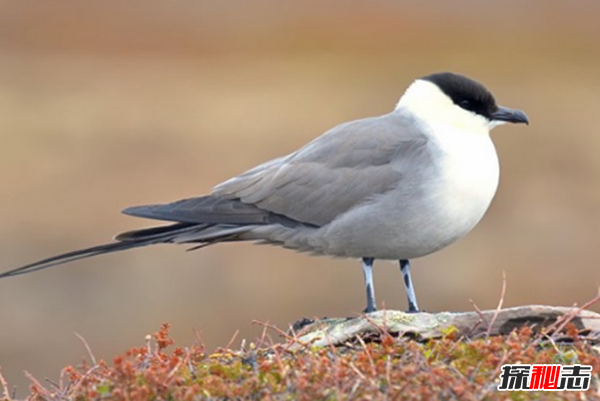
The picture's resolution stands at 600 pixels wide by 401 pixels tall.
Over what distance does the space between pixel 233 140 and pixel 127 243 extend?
40.9ft

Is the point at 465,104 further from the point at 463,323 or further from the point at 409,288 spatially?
the point at 463,323

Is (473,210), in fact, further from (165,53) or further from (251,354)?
(165,53)

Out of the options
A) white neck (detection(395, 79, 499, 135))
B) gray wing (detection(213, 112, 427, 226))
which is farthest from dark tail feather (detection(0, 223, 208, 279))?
white neck (detection(395, 79, 499, 135))

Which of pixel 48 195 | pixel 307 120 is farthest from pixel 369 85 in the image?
pixel 48 195

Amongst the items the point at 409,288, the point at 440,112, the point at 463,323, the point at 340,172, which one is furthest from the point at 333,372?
the point at 440,112

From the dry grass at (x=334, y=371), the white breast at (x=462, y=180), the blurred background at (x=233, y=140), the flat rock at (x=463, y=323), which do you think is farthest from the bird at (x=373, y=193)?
the blurred background at (x=233, y=140)

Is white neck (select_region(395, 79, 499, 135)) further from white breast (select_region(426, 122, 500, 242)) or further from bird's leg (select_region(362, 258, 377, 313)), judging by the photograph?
bird's leg (select_region(362, 258, 377, 313))

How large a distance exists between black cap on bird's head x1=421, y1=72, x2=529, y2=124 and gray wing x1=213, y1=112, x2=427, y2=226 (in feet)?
0.98

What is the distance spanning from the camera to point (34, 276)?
1589 cm

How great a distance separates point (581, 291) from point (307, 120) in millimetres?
5836

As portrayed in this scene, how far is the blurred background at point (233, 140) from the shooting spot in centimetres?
1573

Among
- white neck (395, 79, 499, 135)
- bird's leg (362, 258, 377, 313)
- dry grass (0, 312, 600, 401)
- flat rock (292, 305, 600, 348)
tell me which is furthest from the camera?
white neck (395, 79, 499, 135)

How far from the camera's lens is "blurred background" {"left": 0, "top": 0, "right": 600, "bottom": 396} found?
15734 millimetres

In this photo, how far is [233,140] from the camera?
2011cm
